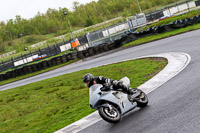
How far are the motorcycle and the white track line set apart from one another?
118cm

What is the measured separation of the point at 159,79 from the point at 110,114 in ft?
15.8

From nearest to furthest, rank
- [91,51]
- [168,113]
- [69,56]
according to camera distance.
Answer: [168,113] < [91,51] < [69,56]

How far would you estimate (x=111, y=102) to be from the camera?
8.02m

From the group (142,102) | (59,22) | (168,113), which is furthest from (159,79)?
(59,22)

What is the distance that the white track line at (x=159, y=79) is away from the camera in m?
9.09

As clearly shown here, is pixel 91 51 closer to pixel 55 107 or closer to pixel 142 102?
pixel 55 107

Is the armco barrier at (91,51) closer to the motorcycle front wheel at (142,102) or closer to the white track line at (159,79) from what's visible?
the white track line at (159,79)

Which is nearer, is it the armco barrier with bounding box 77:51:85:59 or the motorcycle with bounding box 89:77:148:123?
the motorcycle with bounding box 89:77:148:123

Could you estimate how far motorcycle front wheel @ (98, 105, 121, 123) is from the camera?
7656mm

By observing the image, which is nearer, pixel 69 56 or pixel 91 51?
pixel 91 51

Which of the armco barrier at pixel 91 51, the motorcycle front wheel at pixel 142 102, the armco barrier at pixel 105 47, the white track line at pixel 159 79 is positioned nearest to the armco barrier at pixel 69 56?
the armco barrier at pixel 105 47

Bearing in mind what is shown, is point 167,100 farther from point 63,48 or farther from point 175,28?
point 63,48

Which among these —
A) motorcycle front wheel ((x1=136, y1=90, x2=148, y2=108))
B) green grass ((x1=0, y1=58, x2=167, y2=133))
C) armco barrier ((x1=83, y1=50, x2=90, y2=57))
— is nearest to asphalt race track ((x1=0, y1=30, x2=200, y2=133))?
motorcycle front wheel ((x1=136, y1=90, x2=148, y2=108))

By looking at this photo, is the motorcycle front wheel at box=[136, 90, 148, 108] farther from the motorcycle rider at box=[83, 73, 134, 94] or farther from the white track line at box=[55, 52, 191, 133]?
the white track line at box=[55, 52, 191, 133]
